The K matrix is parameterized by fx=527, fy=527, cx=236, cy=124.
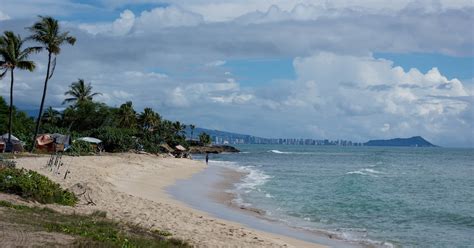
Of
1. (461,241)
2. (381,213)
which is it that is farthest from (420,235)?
(381,213)

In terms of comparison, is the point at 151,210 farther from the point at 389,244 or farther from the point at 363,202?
the point at 363,202

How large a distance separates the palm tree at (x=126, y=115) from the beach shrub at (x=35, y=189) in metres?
64.6

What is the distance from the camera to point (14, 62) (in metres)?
36.8

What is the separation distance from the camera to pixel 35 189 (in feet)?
52.5

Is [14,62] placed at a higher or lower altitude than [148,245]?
higher

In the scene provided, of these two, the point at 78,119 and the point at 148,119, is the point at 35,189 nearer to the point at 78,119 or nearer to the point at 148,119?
the point at 78,119

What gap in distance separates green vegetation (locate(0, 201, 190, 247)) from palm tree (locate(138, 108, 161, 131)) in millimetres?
78380

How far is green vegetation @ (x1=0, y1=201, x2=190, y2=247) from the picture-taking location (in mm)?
10192

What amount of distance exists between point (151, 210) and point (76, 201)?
8.05 feet

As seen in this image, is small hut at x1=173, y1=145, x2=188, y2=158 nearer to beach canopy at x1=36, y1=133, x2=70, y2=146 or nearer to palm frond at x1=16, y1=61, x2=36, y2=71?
beach canopy at x1=36, y1=133, x2=70, y2=146

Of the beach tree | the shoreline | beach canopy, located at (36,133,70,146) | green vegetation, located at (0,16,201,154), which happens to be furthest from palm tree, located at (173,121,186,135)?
the shoreline

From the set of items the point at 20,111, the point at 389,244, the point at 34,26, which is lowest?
the point at 389,244

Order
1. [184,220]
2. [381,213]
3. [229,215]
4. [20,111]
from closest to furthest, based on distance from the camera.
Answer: [184,220]
[229,215]
[381,213]
[20,111]

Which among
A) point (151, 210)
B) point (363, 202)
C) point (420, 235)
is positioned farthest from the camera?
point (363, 202)
